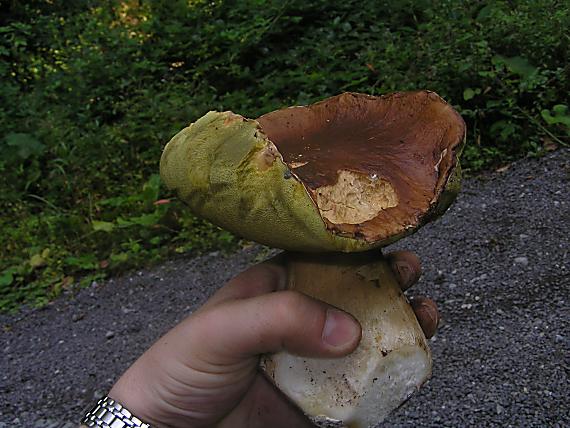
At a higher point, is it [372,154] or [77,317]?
[372,154]

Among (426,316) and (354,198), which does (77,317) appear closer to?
(426,316)

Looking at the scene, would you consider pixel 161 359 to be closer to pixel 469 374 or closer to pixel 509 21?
pixel 469 374

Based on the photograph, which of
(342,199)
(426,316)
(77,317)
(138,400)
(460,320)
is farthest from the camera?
(77,317)

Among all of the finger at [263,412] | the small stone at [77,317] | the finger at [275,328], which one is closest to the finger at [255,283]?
the finger at [275,328]

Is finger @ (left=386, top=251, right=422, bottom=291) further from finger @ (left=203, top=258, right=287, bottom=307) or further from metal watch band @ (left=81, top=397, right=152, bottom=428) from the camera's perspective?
metal watch band @ (left=81, top=397, right=152, bottom=428)

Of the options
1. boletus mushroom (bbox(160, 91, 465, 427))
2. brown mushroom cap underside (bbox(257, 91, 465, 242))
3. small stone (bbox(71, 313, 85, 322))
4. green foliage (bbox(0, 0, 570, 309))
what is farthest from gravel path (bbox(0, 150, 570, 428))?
brown mushroom cap underside (bbox(257, 91, 465, 242))

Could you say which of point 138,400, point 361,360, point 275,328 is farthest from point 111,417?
point 361,360

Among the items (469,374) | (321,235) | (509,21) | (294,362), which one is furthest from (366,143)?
(509,21)
